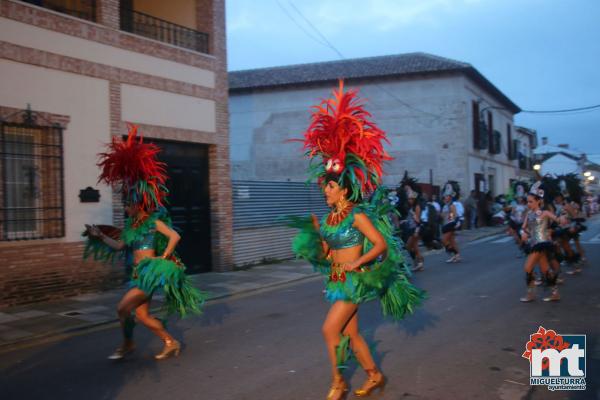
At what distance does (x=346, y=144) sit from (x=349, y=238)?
77 cm

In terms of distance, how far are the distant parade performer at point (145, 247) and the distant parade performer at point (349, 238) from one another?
6.28ft

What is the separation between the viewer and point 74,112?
1023 cm

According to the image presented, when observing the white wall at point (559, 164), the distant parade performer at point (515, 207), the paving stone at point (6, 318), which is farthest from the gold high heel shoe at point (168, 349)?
the white wall at point (559, 164)

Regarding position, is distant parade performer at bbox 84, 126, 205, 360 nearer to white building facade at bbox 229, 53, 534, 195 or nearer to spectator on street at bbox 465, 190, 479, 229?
white building facade at bbox 229, 53, 534, 195

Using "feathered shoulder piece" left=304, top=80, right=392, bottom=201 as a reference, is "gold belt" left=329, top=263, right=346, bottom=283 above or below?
below

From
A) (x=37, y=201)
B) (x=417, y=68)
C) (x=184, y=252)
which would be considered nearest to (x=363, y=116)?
(x=37, y=201)

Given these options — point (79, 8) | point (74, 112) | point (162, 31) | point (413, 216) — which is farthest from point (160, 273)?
point (162, 31)

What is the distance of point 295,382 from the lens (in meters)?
5.10

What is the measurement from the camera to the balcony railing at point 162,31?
12.5 meters

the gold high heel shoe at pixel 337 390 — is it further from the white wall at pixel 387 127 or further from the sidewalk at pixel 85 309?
the white wall at pixel 387 127

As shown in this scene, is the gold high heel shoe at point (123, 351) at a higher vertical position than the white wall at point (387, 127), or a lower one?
lower

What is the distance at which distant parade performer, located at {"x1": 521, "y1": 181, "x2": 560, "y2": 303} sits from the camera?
27.8 ft

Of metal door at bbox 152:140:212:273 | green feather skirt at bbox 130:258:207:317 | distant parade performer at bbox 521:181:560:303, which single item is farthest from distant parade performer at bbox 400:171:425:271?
green feather skirt at bbox 130:258:207:317

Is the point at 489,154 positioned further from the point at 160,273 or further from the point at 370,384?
the point at 370,384
